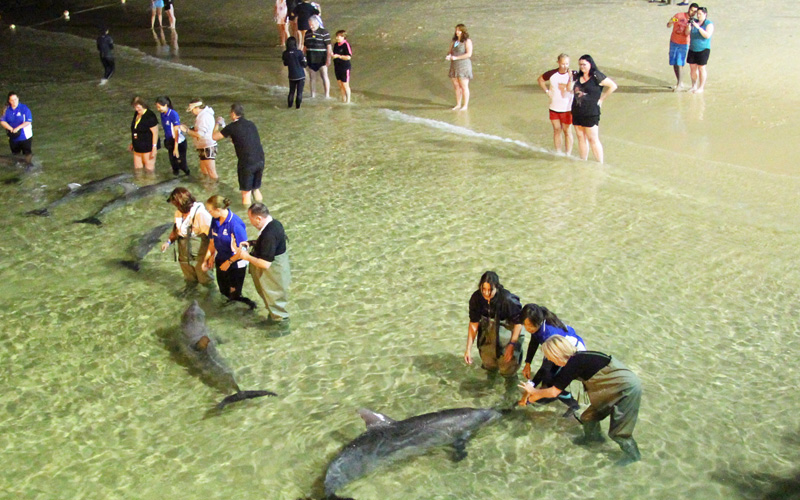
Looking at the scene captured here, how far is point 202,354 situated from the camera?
25.6 feet

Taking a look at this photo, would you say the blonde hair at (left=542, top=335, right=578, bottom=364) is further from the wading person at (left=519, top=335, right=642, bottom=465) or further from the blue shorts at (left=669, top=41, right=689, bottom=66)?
the blue shorts at (left=669, top=41, right=689, bottom=66)

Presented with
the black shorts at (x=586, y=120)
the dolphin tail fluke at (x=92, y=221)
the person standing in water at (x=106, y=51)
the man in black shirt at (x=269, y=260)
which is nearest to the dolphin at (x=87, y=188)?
the dolphin tail fluke at (x=92, y=221)

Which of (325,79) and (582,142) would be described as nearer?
(582,142)

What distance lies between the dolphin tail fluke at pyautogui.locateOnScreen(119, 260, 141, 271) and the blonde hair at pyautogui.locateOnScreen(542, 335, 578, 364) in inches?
242

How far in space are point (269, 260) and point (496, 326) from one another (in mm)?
2530

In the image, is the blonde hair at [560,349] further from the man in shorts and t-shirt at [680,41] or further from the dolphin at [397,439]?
the man in shorts and t-shirt at [680,41]

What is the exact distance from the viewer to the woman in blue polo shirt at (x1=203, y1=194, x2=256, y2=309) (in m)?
8.44

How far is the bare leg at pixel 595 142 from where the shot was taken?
12531 mm

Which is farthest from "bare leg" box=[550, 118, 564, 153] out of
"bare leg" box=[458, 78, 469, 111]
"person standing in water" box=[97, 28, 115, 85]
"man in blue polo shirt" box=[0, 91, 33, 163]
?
"person standing in water" box=[97, 28, 115, 85]

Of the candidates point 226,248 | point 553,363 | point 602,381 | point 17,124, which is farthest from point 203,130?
point 602,381

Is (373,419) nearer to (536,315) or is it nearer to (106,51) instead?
(536,315)

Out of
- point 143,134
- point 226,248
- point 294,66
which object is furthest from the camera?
point 294,66

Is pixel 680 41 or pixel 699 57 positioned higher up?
pixel 680 41

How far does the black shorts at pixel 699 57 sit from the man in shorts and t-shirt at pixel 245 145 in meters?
9.54
